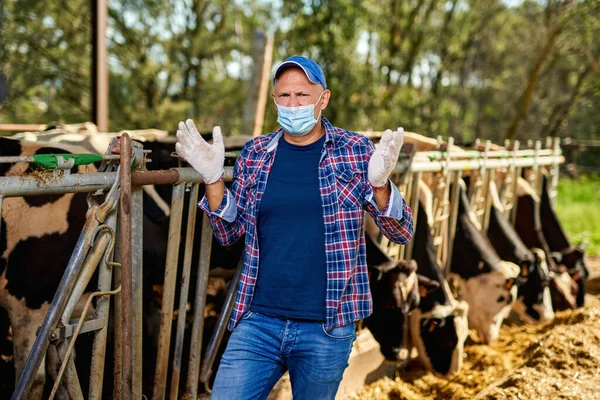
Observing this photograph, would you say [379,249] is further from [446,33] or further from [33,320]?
[446,33]

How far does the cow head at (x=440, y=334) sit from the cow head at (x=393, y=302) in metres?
0.30

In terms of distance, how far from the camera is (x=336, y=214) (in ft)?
7.72

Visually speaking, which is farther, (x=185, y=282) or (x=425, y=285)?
(x=425, y=285)

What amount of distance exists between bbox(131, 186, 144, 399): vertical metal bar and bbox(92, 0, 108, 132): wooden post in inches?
183

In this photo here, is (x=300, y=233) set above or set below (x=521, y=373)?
above

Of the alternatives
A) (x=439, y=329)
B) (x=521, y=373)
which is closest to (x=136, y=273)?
(x=439, y=329)

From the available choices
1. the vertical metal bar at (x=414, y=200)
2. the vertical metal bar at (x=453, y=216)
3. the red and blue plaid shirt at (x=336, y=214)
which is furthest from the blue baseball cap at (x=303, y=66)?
the vertical metal bar at (x=453, y=216)

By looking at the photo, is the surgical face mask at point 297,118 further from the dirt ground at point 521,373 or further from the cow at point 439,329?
the dirt ground at point 521,373

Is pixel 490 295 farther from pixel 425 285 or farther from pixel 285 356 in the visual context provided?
pixel 285 356

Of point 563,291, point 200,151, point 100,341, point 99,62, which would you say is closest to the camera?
point 200,151

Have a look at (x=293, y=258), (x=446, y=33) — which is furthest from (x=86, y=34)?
(x=293, y=258)

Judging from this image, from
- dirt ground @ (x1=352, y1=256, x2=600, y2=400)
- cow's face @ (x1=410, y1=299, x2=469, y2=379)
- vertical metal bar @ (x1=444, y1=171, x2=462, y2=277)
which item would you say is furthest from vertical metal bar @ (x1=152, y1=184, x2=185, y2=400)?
vertical metal bar @ (x1=444, y1=171, x2=462, y2=277)

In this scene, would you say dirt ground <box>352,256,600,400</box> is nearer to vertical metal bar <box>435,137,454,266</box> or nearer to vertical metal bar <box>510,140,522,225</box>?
vertical metal bar <box>435,137,454,266</box>

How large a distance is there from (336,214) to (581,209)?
1241 cm
